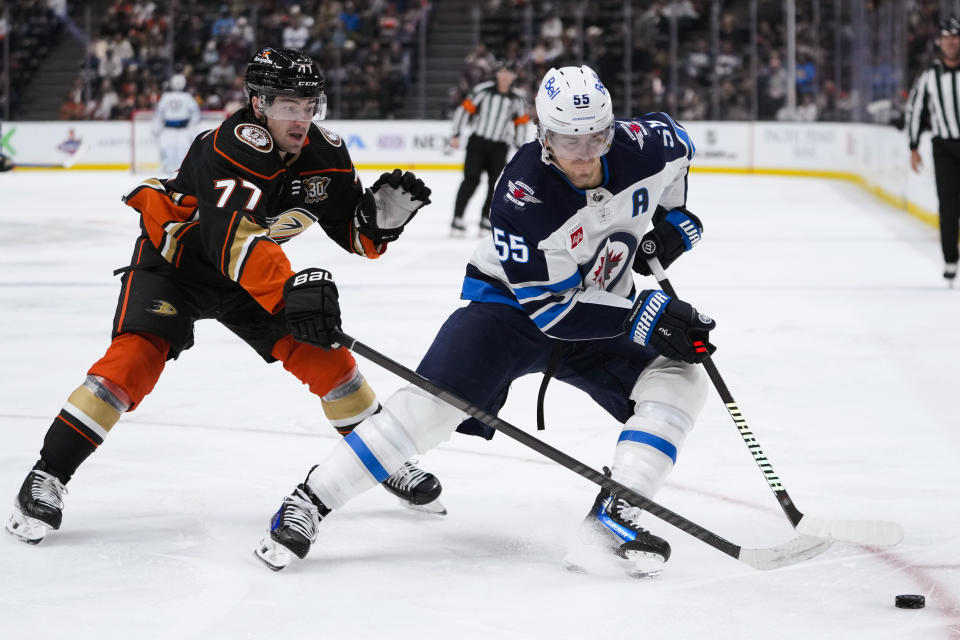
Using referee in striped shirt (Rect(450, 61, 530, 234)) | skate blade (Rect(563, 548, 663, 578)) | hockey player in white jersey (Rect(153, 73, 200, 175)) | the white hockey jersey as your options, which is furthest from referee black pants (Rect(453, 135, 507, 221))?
skate blade (Rect(563, 548, 663, 578))

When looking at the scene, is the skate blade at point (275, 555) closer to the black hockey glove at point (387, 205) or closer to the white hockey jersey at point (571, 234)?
the white hockey jersey at point (571, 234)

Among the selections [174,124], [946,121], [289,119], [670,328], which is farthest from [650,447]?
[174,124]

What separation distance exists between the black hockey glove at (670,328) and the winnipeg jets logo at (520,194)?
29 centimetres

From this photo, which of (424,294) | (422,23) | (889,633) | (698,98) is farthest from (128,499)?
(422,23)

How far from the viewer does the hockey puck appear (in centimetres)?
220

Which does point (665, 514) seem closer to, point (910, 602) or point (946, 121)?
point (910, 602)

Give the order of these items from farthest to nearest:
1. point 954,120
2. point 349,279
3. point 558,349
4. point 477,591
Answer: point 349,279
point 954,120
point 558,349
point 477,591

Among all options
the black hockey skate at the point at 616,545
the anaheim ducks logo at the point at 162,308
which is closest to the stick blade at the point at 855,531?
the black hockey skate at the point at 616,545

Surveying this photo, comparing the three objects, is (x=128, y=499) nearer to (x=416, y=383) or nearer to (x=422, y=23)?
(x=416, y=383)

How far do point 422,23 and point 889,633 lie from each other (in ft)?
50.1

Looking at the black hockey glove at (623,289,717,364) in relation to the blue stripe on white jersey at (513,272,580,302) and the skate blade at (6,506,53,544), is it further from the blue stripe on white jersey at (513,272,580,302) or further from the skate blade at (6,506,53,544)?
the skate blade at (6,506,53,544)

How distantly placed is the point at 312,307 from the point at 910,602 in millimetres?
1181

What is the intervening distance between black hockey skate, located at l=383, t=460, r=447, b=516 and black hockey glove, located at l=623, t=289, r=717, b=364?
0.65 meters

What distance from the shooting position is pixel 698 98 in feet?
50.6
